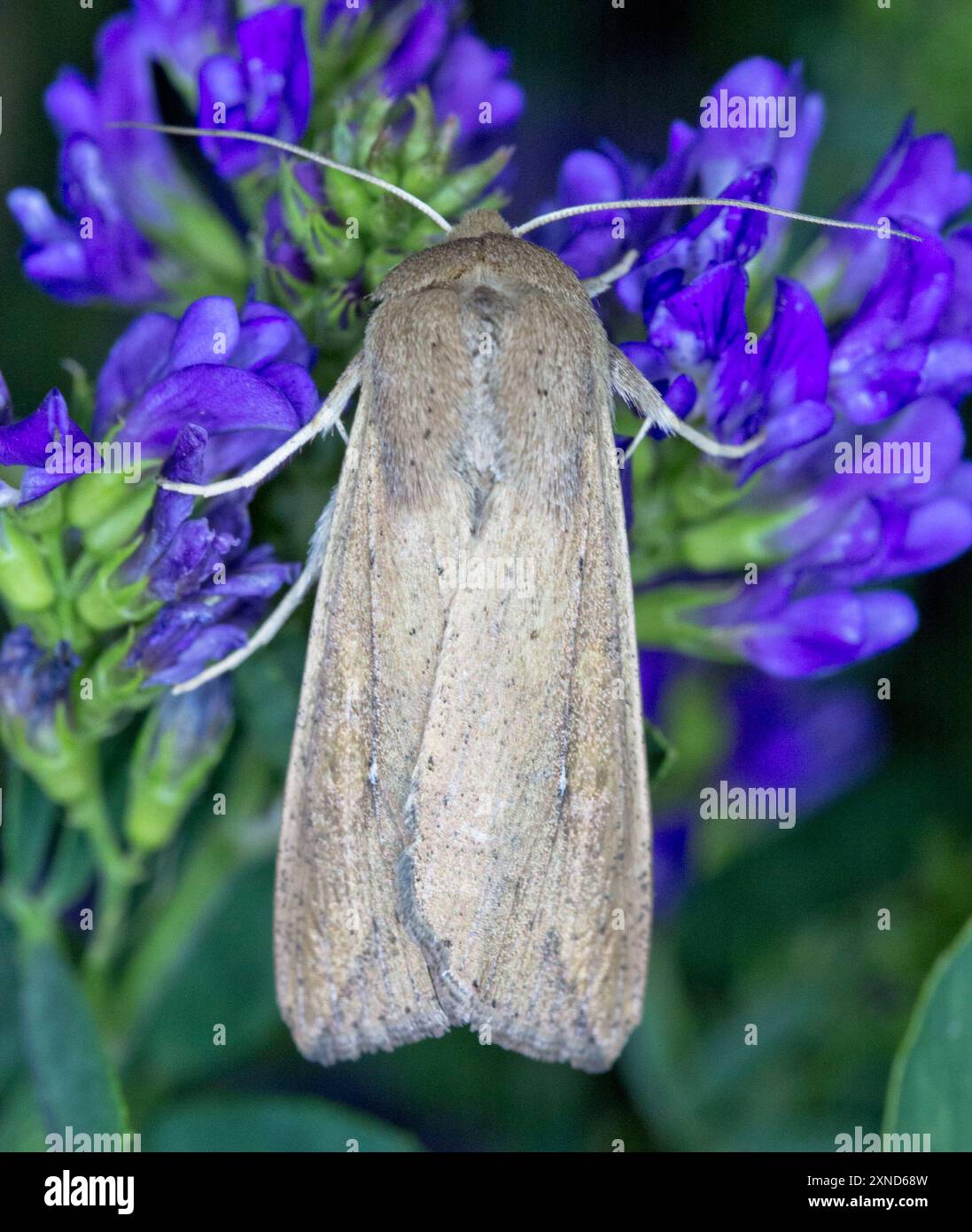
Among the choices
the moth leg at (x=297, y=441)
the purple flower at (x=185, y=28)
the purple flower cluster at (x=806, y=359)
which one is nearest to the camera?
the moth leg at (x=297, y=441)

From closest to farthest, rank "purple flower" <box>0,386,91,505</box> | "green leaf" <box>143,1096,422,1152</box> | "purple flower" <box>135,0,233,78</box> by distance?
"purple flower" <box>0,386,91,505</box>, "purple flower" <box>135,0,233,78</box>, "green leaf" <box>143,1096,422,1152</box>

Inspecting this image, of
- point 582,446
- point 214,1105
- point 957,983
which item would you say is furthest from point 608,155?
point 214,1105

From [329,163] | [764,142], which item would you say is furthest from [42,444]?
[764,142]

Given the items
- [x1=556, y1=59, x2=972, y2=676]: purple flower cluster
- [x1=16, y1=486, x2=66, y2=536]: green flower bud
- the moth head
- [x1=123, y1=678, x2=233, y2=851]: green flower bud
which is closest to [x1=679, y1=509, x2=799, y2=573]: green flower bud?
[x1=556, y1=59, x2=972, y2=676]: purple flower cluster

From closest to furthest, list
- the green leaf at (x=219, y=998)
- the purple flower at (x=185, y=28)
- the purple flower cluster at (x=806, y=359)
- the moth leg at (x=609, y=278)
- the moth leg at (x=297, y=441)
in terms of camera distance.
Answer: the moth leg at (x=297, y=441)
the purple flower cluster at (x=806, y=359)
the moth leg at (x=609, y=278)
the purple flower at (x=185, y=28)
the green leaf at (x=219, y=998)

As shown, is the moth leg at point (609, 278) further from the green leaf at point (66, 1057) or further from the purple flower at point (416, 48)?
the green leaf at point (66, 1057)

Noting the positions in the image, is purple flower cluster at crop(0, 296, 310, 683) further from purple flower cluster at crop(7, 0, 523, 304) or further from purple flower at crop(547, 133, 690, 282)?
purple flower at crop(547, 133, 690, 282)

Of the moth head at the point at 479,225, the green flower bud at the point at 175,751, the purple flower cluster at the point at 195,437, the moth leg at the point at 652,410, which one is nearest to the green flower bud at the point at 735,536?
the moth leg at the point at 652,410

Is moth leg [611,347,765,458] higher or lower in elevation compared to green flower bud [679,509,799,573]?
higher
